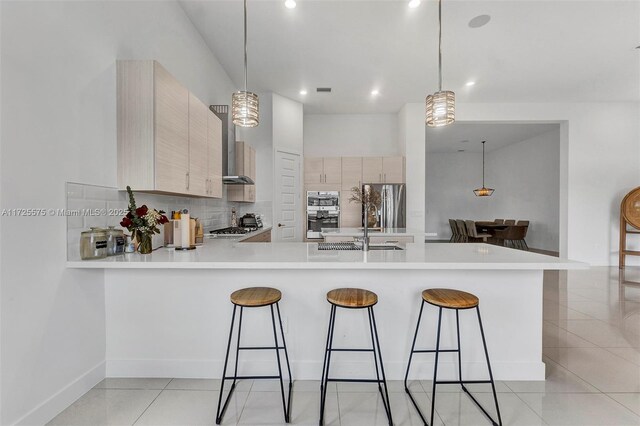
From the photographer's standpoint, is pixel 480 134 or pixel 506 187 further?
pixel 506 187

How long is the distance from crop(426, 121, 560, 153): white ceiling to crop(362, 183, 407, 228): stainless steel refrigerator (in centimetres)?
240

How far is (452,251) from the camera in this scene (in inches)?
82.1

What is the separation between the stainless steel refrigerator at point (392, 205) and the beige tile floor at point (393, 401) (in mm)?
3090

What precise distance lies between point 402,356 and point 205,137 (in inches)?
101

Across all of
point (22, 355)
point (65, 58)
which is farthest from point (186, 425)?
point (65, 58)

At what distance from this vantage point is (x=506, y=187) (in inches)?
368

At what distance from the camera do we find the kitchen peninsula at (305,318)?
Answer: 194 cm

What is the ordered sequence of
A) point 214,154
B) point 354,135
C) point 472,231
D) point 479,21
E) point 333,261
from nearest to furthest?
point 333,261 < point 214,154 < point 479,21 < point 354,135 < point 472,231

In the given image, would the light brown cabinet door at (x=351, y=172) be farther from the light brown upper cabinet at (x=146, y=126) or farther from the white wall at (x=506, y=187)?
the white wall at (x=506, y=187)

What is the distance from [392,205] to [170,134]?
4.06 meters

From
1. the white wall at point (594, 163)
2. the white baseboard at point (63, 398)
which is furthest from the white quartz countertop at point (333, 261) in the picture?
the white wall at point (594, 163)

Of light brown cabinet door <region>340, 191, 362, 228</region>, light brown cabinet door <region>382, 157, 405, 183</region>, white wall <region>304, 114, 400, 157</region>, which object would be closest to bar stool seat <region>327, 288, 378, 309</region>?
light brown cabinet door <region>340, 191, 362, 228</region>

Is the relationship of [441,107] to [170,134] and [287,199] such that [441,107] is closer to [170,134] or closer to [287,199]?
[170,134]

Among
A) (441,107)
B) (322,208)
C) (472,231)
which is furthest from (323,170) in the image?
(472,231)
